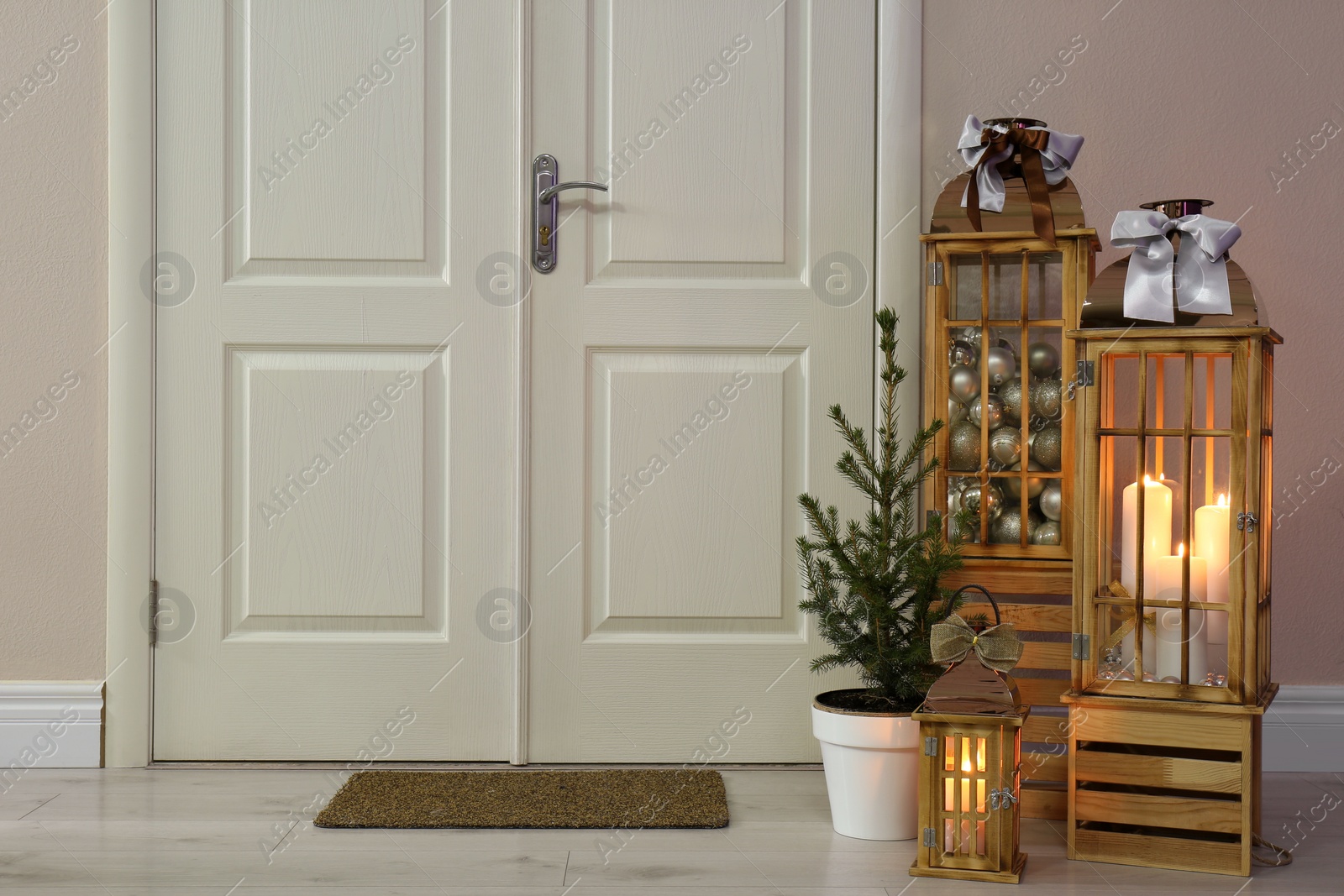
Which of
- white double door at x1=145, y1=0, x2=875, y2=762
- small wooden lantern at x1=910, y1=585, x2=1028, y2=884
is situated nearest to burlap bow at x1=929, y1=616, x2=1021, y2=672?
small wooden lantern at x1=910, y1=585, x2=1028, y2=884

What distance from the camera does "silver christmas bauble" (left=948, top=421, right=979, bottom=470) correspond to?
1849 millimetres

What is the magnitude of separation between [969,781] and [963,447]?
58 cm

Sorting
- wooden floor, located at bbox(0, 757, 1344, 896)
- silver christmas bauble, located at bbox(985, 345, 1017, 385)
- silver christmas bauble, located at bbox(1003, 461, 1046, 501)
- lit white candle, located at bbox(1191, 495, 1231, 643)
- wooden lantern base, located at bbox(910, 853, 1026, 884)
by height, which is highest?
silver christmas bauble, located at bbox(985, 345, 1017, 385)

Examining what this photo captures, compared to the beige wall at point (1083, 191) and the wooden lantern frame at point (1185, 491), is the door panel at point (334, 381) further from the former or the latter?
the wooden lantern frame at point (1185, 491)

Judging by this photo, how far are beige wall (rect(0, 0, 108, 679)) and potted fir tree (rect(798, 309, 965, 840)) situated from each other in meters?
1.44

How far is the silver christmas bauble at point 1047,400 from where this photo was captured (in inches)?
71.2

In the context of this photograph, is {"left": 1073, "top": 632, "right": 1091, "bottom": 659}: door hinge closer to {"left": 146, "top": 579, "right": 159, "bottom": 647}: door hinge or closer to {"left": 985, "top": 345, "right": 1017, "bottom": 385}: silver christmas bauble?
{"left": 985, "top": 345, "right": 1017, "bottom": 385}: silver christmas bauble

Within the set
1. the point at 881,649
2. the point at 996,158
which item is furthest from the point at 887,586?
the point at 996,158

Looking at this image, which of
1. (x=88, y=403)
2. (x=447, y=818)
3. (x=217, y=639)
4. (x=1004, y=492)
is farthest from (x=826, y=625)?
(x=88, y=403)

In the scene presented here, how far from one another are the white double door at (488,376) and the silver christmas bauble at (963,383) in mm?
299

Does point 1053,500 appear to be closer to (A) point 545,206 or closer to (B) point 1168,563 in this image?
(B) point 1168,563

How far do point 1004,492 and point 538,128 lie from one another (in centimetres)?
113

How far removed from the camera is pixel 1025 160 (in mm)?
1762

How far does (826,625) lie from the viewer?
1.77 meters
